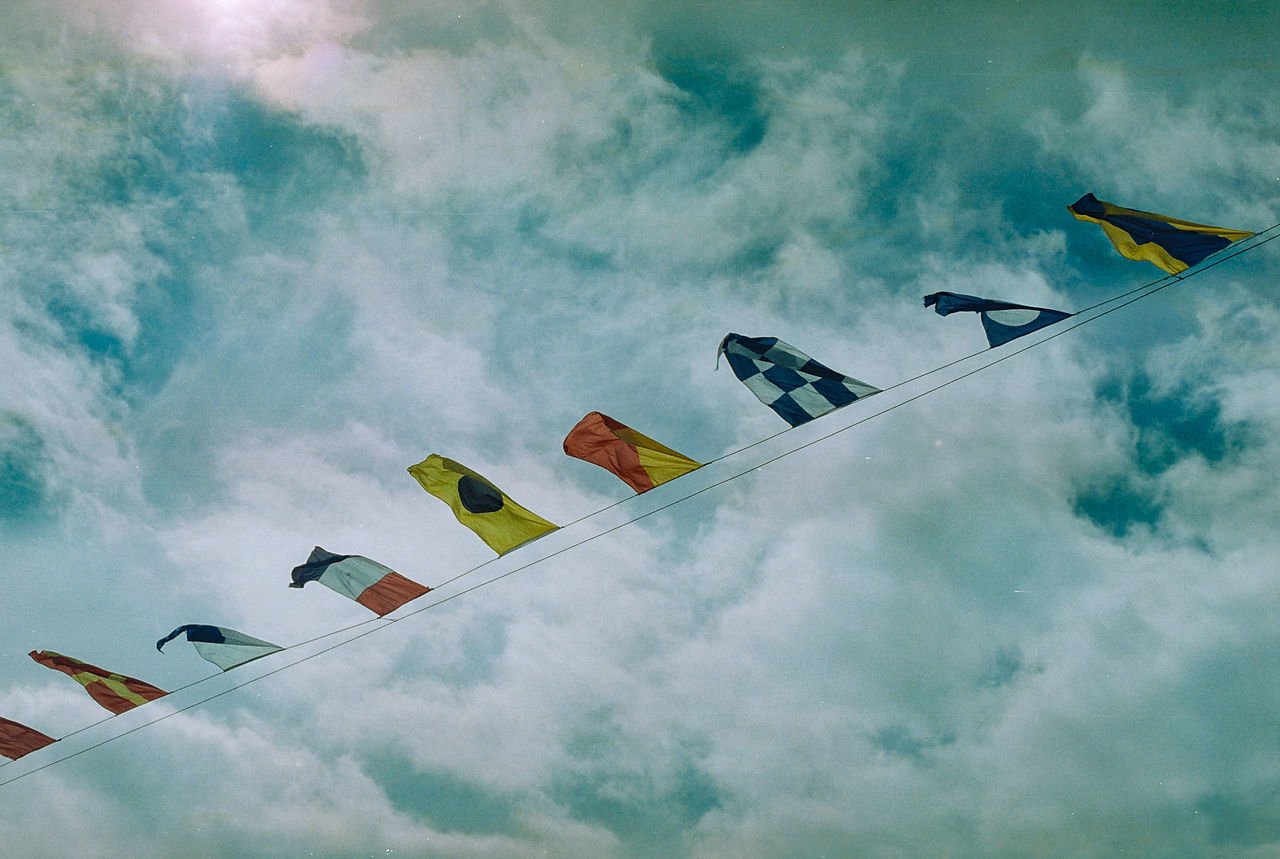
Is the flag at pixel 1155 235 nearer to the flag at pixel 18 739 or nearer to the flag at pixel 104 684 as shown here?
the flag at pixel 104 684

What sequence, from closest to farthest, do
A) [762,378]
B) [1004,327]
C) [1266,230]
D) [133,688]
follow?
[1266,230], [1004,327], [762,378], [133,688]

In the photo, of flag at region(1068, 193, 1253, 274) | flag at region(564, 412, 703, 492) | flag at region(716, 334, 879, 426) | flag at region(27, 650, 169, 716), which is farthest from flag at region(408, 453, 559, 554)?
flag at region(1068, 193, 1253, 274)

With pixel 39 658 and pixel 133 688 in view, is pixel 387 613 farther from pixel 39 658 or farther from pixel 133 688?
pixel 39 658

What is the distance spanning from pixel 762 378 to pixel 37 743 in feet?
58.7

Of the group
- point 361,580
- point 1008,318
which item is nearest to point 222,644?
point 361,580

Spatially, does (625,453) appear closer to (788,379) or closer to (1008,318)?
(788,379)

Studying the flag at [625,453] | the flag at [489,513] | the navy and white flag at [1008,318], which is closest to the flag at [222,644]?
the flag at [489,513]

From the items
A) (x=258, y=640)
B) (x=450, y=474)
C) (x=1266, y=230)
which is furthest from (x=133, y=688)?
(x=1266, y=230)

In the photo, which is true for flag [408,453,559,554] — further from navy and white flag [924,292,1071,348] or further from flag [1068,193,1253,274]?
flag [1068,193,1253,274]

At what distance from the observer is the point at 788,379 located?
15.1 meters

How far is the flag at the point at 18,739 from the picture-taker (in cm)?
1897

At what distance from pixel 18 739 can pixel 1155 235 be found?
83.0ft

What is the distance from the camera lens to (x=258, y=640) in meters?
16.8

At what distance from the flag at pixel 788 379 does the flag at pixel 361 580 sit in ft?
24.0
